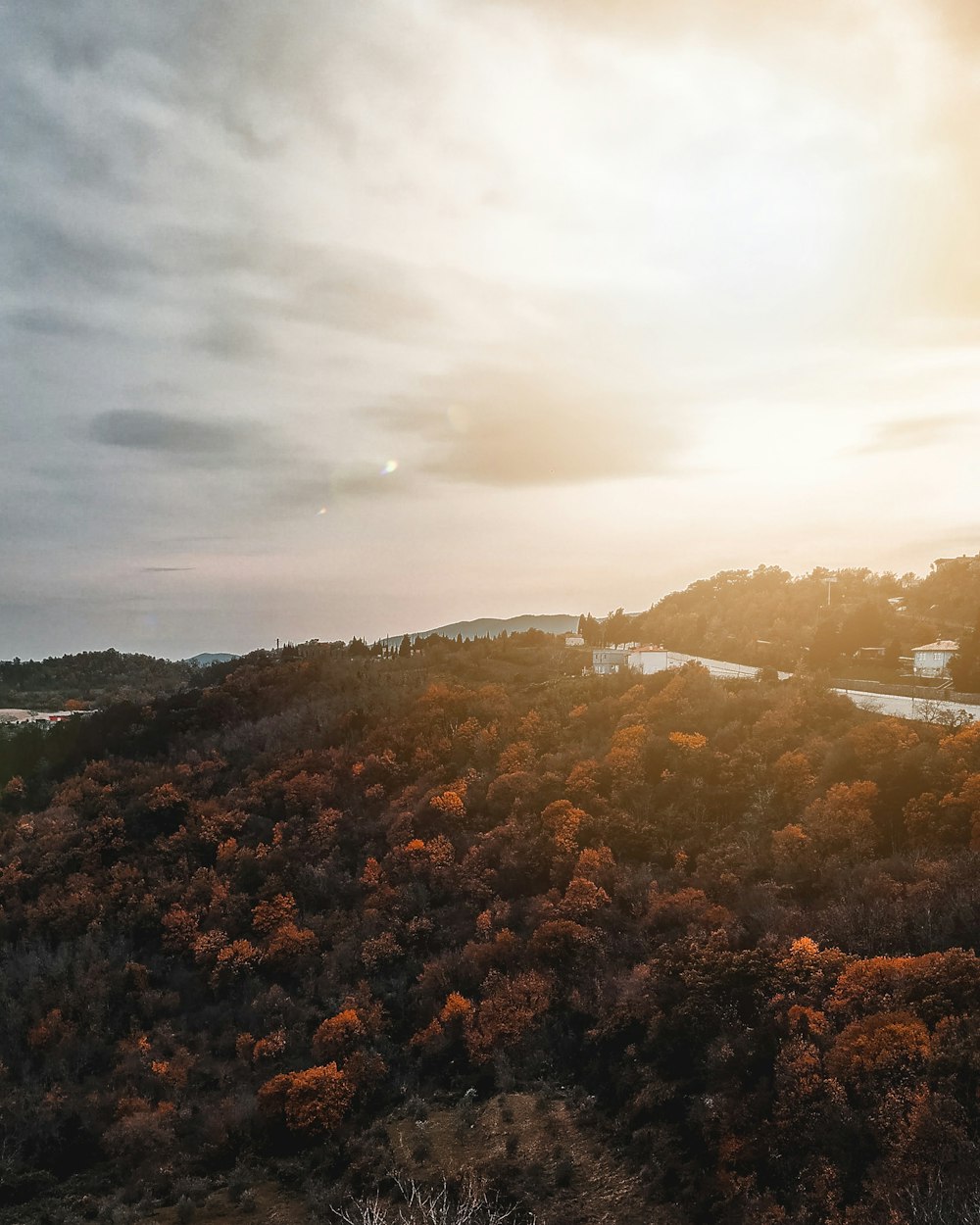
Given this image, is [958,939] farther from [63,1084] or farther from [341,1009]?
[63,1084]

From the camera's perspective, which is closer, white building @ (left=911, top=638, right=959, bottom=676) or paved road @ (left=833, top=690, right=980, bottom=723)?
paved road @ (left=833, top=690, right=980, bottom=723)

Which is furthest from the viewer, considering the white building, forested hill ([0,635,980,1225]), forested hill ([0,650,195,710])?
forested hill ([0,650,195,710])

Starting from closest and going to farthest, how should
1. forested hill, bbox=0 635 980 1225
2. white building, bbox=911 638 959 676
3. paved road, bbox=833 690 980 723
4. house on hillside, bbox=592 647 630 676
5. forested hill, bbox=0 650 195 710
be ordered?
forested hill, bbox=0 635 980 1225, paved road, bbox=833 690 980 723, white building, bbox=911 638 959 676, house on hillside, bbox=592 647 630 676, forested hill, bbox=0 650 195 710

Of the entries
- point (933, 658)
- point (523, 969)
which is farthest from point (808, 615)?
point (523, 969)

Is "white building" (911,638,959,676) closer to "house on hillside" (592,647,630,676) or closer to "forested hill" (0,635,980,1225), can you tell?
"house on hillside" (592,647,630,676)

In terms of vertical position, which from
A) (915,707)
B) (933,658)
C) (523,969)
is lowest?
(523,969)

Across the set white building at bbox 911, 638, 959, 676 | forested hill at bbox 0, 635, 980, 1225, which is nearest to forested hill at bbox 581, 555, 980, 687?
white building at bbox 911, 638, 959, 676

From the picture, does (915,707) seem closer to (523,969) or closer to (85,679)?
(523,969)
